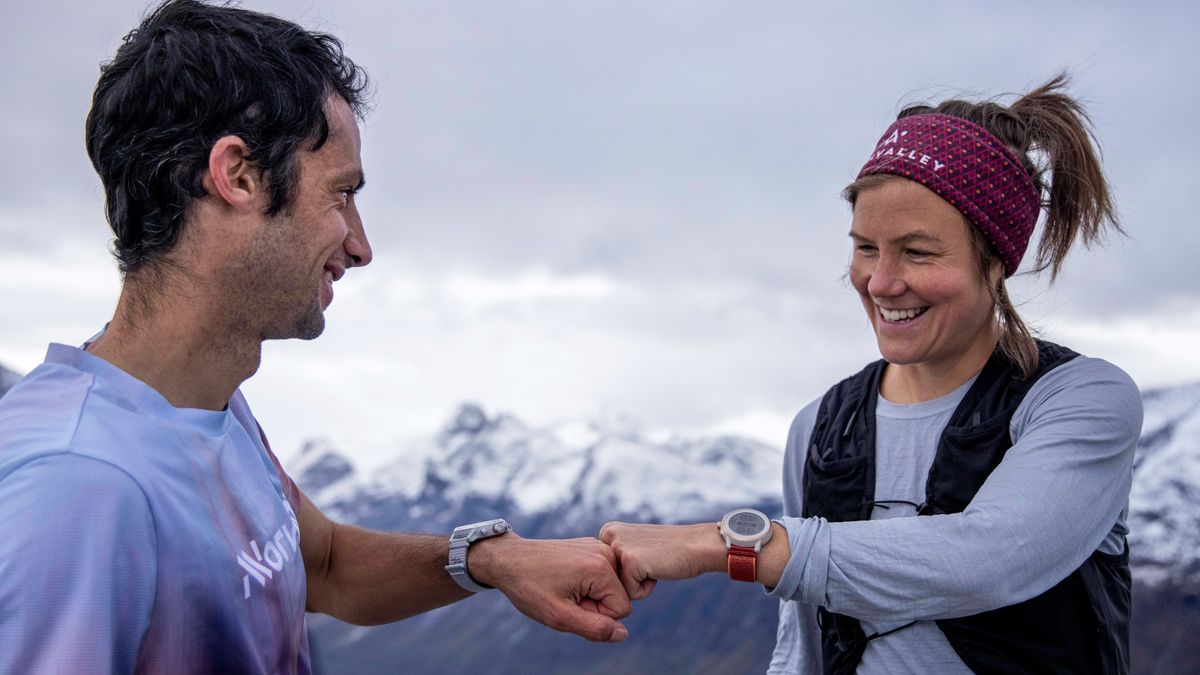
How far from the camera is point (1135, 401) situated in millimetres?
4078

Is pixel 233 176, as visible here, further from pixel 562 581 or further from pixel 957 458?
pixel 957 458

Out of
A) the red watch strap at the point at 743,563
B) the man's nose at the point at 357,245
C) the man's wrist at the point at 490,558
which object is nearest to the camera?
the red watch strap at the point at 743,563

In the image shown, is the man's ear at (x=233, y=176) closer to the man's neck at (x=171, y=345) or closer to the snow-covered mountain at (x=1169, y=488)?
the man's neck at (x=171, y=345)

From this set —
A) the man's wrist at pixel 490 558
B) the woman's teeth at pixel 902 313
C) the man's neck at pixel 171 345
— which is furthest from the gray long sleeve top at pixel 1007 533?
the man's neck at pixel 171 345

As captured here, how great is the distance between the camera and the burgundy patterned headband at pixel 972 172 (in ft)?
14.2

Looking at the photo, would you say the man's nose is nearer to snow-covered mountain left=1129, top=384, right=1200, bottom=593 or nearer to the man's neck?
the man's neck

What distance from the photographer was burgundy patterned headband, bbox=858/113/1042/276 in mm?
4332

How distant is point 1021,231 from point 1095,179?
500 mm

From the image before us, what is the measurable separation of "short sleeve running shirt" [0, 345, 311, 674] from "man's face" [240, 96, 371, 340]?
1.47 ft

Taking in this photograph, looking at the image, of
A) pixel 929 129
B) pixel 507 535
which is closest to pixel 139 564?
pixel 507 535

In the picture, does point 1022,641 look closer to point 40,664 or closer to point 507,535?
point 507,535

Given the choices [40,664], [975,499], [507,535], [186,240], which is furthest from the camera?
[507,535]

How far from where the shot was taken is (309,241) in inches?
153

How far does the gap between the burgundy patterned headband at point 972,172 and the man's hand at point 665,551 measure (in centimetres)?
171
